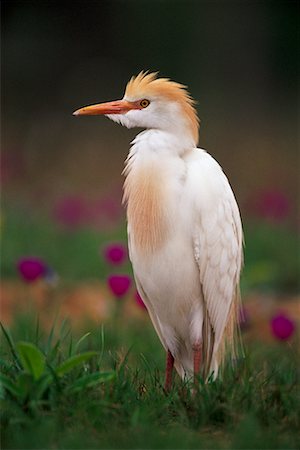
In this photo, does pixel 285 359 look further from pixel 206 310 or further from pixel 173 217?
pixel 173 217

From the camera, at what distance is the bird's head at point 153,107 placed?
3.25 metres

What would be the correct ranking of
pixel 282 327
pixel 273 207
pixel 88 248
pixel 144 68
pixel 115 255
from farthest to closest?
pixel 144 68
pixel 273 207
pixel 88 248
pixel 115 255
pixel 282 327

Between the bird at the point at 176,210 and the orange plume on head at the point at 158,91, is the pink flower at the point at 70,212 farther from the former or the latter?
the orange plume on head at the point at 158,91

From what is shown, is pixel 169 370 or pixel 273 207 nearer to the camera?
pixel 169 370

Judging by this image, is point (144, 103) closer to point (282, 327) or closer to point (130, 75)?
point (282, 327)

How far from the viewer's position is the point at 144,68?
9.77 m

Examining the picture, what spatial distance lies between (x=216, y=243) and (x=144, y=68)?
22.0 ft

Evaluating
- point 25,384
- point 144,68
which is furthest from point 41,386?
point 144,68

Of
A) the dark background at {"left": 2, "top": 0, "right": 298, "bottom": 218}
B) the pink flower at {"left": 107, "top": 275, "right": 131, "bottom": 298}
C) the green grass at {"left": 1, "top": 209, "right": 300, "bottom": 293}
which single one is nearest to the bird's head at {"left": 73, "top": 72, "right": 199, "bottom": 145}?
the pink flower at {"left": 107, "top": 275, "right": 131, "bottom": 298}

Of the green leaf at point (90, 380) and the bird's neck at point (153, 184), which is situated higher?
the bird's neck at point (153, 184)

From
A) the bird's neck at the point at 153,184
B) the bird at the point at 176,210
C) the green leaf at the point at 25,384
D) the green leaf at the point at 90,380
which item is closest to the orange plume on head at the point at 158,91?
the bird at the point at 176,210

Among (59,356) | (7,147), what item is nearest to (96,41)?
(7,147)

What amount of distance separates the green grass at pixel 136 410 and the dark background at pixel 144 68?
6.70 metres

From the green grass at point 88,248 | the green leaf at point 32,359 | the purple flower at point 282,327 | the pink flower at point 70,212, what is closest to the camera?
the green leaf at point 32,359
